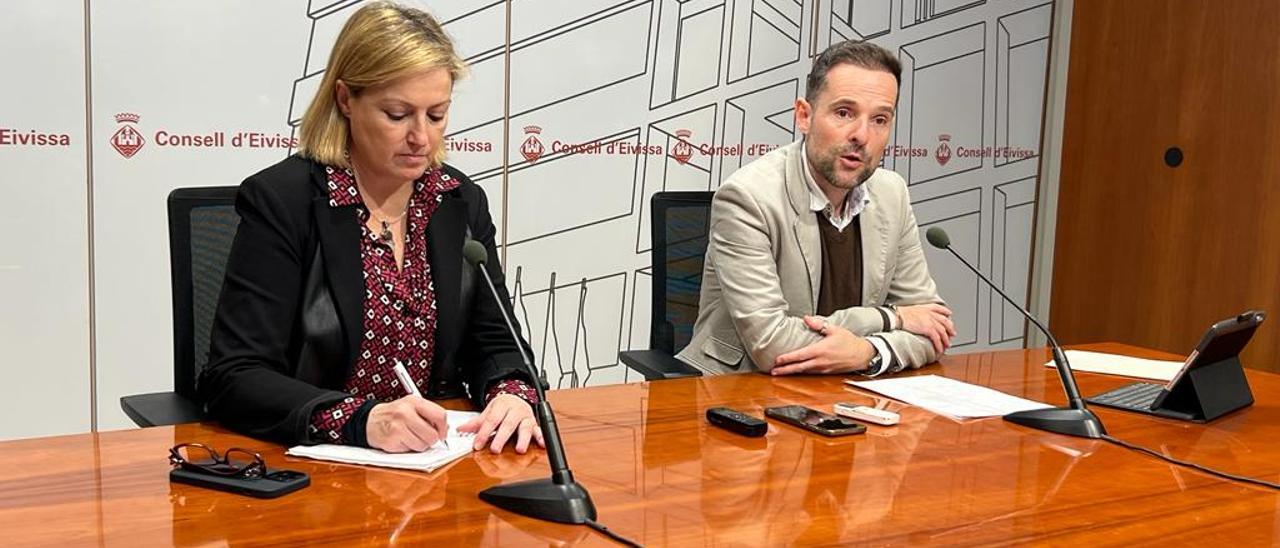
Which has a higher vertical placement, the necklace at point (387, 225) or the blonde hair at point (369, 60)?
the blonde hair at point (369, 60)

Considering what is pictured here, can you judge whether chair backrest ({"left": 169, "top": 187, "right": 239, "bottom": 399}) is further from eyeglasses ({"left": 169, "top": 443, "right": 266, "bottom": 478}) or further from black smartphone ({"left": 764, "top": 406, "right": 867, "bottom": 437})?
black smartphone ({"left": 764, "top": 406, "right": 867, "bottom": 437})

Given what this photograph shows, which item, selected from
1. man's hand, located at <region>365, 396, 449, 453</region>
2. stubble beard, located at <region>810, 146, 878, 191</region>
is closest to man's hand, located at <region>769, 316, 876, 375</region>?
stubble beard, located at <region>810, 146, 878, 191</region>

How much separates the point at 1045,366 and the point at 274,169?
1654 mm

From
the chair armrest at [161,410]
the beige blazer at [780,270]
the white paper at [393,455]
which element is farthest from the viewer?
the beige blazer at [780,270]

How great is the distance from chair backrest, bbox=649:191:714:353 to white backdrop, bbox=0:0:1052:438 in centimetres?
110

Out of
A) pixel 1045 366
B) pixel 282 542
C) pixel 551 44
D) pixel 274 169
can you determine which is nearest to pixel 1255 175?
pixel 1045 366

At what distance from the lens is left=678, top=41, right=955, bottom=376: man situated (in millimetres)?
2580

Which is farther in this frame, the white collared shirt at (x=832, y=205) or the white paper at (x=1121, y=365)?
the white collared shirt at (x=832, y=205)

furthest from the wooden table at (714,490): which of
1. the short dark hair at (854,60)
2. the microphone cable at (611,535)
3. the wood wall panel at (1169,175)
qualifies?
the wood wall panel at (1169,175)

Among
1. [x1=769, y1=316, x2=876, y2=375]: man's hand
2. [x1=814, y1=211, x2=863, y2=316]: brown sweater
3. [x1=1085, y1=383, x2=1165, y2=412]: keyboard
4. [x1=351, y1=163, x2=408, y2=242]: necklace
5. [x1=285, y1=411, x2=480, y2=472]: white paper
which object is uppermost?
[x1=351, y1=163, x2=408, y2=242]: necklace

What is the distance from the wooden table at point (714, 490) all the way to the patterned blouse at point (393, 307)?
280 millimetres

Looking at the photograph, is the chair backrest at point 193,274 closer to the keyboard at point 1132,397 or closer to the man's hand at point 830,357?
the man's hand at point 830,357

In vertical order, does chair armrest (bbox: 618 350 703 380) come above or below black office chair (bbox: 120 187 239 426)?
below

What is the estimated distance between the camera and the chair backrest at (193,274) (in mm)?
2209
